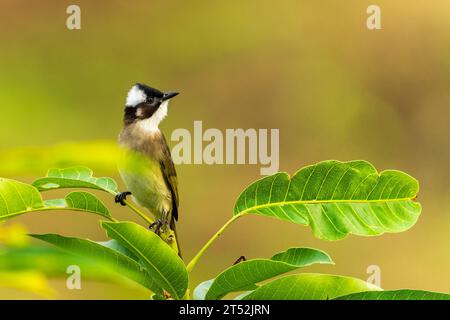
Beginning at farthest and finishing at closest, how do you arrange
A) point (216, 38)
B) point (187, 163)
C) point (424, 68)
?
point (216, 38) < point (424, 68) < point (187, 163)

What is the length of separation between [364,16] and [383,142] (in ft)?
4.28

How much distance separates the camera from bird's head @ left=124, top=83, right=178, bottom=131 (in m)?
2.96

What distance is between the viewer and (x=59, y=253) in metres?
0.42

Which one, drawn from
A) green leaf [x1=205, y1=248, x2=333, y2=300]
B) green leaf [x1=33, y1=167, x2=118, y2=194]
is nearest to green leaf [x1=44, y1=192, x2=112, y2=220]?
green leaf [x1=33, y1=167, x2=118, y2=194]

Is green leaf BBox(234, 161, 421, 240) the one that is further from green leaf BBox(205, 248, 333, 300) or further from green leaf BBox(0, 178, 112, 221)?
green leaf BBox(0, 178, 112, 221)

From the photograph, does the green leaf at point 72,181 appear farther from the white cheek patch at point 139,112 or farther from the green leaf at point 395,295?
the white cheek patch at point 139,112

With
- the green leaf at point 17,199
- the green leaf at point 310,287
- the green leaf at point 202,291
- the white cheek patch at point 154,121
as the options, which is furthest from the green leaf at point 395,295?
the white cheek patch at point 154,121

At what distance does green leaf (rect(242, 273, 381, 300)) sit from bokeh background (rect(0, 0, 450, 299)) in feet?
12.2

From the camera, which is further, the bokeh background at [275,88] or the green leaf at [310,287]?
the bokeh background at [275,88]

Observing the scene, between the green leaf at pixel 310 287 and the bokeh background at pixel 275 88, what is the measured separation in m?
3.71

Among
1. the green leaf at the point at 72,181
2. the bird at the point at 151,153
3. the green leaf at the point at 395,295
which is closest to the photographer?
the green leaf at the point at 395,295

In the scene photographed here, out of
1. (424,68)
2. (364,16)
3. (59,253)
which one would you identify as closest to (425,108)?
(424,68)

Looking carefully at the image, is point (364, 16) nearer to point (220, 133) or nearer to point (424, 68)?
point (424, 68)

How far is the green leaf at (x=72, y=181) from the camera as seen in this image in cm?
98
